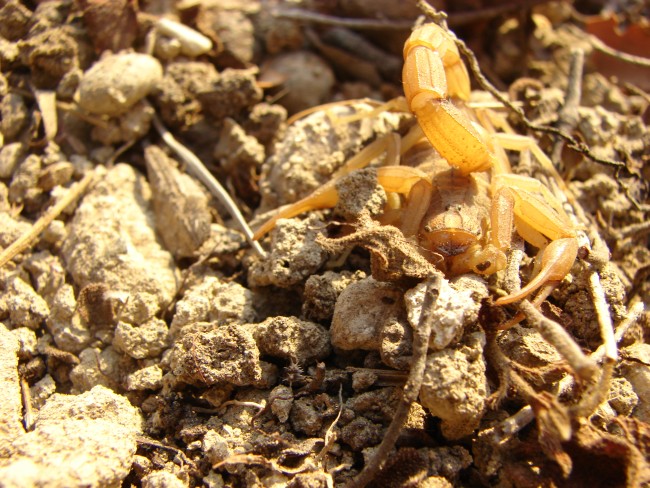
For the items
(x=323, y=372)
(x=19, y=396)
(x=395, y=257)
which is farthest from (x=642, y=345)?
(x=19, y=396)

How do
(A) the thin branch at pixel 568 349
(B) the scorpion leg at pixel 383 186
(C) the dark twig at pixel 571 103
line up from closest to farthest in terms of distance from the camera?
(A) the thin branch at pixel 568 349
(B) the scorpion leg at pixel 383 186
(C) the dark twig at pixel 571 103


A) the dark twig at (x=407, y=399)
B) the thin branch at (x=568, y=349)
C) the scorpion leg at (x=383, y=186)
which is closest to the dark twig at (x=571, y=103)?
the scorpion leg at (x=383, y=186)

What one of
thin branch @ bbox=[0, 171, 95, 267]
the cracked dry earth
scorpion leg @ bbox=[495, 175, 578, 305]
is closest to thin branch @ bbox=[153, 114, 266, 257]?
the cracked dry earth

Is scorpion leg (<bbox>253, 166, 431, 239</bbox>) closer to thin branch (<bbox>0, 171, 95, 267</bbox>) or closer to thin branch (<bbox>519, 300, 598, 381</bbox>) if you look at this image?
thin branch (<bbox>519, 300, 598, 381</bbox>)

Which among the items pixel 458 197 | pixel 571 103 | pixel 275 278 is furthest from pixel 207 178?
pixel 571 103

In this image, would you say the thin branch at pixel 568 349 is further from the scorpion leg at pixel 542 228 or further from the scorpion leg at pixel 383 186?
the scorpion leg at pixel 383 186
